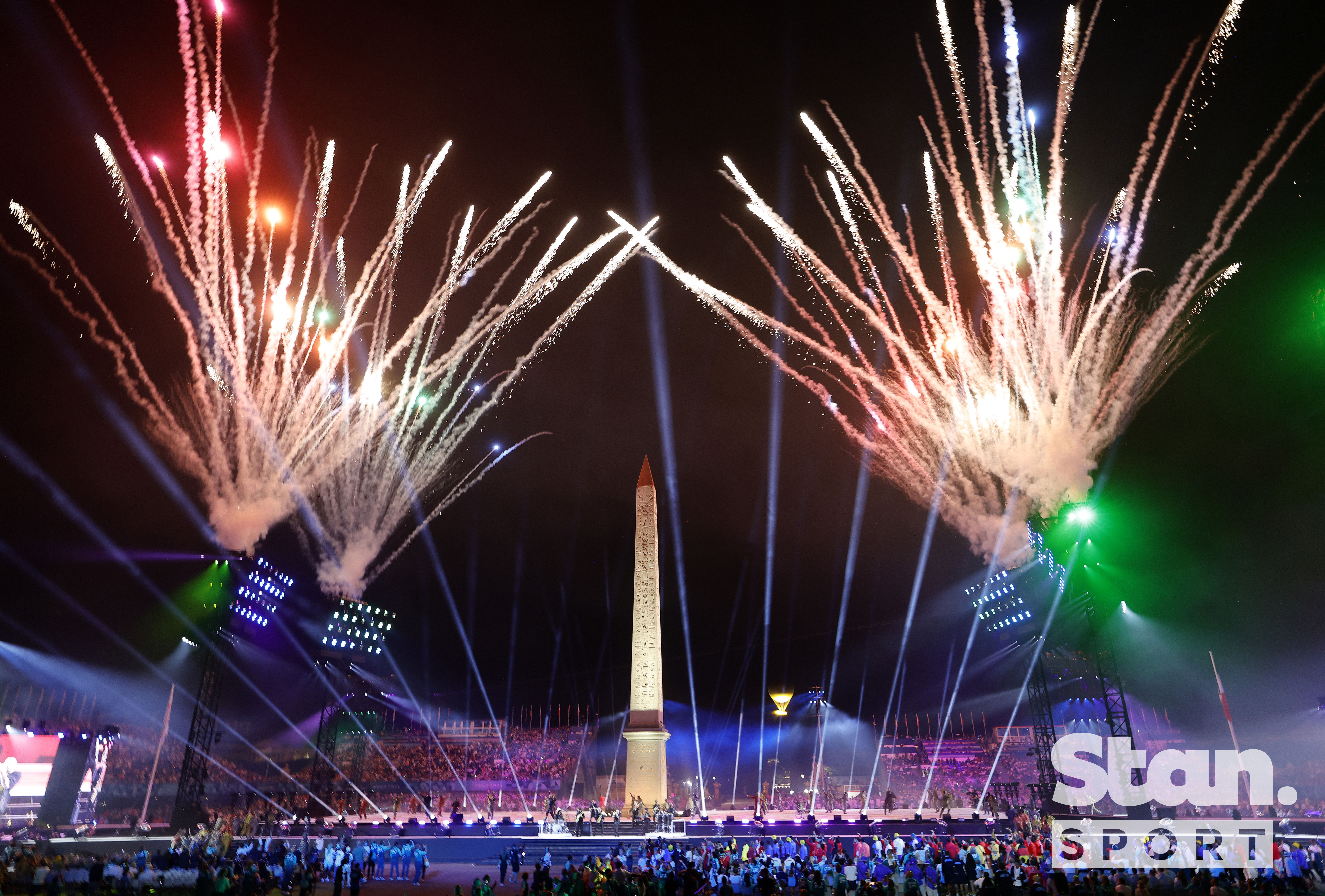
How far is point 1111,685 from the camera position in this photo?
2161 cm

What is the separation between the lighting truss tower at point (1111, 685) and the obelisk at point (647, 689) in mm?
18344

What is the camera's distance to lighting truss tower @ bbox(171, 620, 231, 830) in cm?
2277

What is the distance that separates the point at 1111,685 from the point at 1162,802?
3.87 m

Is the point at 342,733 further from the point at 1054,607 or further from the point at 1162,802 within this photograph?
the point at 1162,802

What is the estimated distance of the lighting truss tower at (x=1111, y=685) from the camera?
66.0ft

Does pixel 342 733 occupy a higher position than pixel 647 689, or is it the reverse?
→ pixel 647 689

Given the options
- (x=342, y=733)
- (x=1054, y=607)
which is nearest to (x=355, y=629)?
(x=342, y=733)

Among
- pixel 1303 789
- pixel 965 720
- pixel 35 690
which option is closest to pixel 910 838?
pixel 1303 789

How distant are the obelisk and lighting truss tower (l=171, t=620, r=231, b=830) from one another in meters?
16.6

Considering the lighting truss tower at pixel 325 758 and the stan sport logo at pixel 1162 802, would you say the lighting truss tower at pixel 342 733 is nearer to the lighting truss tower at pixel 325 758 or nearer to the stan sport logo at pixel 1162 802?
the lighting truss tower at pixel 325 758

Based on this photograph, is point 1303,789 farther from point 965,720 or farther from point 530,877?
point 965,720

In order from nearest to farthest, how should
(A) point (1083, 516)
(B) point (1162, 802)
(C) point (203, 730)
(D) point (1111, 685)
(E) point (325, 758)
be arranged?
(A) point (1083, 516) < (D) point (1111, 685) < (B) point (1162, 802) < (C) point (203, 730) < (E) point (325, 758)

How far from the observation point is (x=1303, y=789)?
32.1 m

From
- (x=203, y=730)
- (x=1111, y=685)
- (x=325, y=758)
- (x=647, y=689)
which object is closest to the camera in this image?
(x=1111, y=685)
